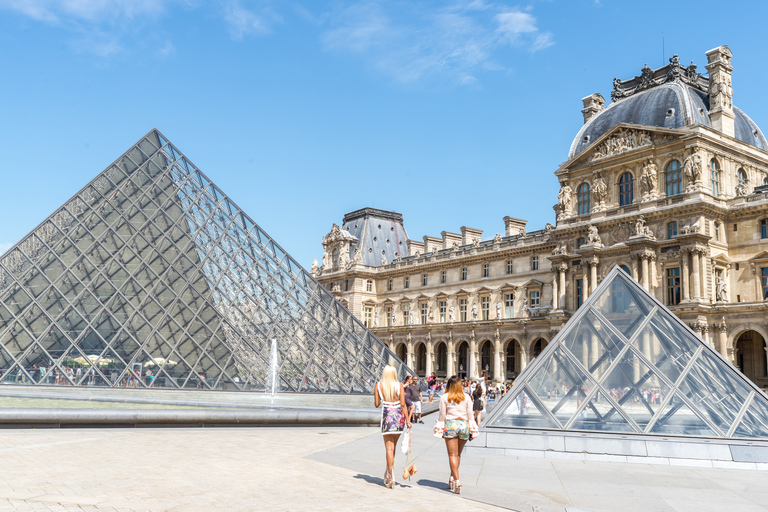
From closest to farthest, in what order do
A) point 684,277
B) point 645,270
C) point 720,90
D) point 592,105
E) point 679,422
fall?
point 679,422 → point 684,277 → point 645,270 → point 720,90 → point 592,105

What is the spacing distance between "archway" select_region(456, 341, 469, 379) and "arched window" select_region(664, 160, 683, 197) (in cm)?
2053

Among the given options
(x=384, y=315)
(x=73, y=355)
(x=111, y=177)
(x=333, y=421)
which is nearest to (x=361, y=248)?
(x=384, y=315)

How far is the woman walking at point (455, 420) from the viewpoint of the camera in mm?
7320

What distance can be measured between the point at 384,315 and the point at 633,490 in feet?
169

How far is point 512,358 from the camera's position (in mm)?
48844

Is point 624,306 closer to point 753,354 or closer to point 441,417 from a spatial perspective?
point 441,417

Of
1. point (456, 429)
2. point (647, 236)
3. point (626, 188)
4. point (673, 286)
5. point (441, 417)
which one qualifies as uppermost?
point (626, 188)

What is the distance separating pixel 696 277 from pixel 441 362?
2358 cm

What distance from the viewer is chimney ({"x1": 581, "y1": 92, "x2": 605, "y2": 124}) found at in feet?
144

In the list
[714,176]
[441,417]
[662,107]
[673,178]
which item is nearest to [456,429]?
[441,417]

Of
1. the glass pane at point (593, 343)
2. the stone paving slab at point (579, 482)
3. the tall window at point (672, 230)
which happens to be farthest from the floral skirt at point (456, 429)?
the tall window at point (672, 230)

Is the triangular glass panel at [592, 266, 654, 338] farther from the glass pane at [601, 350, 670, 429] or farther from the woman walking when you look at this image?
the woman walking

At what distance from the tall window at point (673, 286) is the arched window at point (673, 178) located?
4.03 metres

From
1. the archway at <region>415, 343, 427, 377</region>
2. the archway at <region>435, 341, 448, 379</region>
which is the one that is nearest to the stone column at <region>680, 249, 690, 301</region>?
the archway at <region>435, 341, 448, 379</region>
